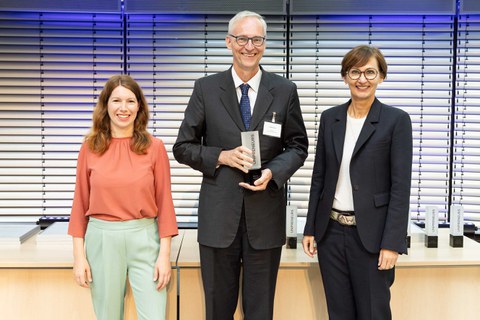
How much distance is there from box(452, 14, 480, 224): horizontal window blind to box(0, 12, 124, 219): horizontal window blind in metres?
2.62

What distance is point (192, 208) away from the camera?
3688 millimetres

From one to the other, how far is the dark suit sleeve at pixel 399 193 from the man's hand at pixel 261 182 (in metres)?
0.55

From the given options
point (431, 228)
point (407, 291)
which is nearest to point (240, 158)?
point (407, 291)

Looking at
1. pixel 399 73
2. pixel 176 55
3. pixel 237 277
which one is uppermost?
pixel 176 55

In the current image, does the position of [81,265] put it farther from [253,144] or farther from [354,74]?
[354,74]

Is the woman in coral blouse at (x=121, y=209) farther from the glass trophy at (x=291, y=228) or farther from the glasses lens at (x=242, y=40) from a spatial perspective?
the glass trophy at (x=291, y=228)

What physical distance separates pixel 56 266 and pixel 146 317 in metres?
0.66

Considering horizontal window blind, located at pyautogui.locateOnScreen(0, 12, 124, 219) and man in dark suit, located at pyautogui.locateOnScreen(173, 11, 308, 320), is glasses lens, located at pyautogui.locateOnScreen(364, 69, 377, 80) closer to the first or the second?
man in dark suit, located at pyautogui.locateOnScreen(173, 11, 308, 320)

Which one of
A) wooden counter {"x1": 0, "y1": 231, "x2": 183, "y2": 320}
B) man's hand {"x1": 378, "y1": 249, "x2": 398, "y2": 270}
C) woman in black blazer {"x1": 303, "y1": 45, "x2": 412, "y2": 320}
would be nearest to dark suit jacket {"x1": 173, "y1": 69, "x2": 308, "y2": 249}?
woman in black blazer {"x1": 303, "y1": 45, "x2": 412, "y2": 320}

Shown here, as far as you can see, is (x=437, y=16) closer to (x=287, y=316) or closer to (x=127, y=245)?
(x=287, y=316)

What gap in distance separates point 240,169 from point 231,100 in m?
0.34

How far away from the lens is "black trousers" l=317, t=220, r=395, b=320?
212 centimetres

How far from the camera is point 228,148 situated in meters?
2.21

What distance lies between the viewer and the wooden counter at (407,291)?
2.66 metres
